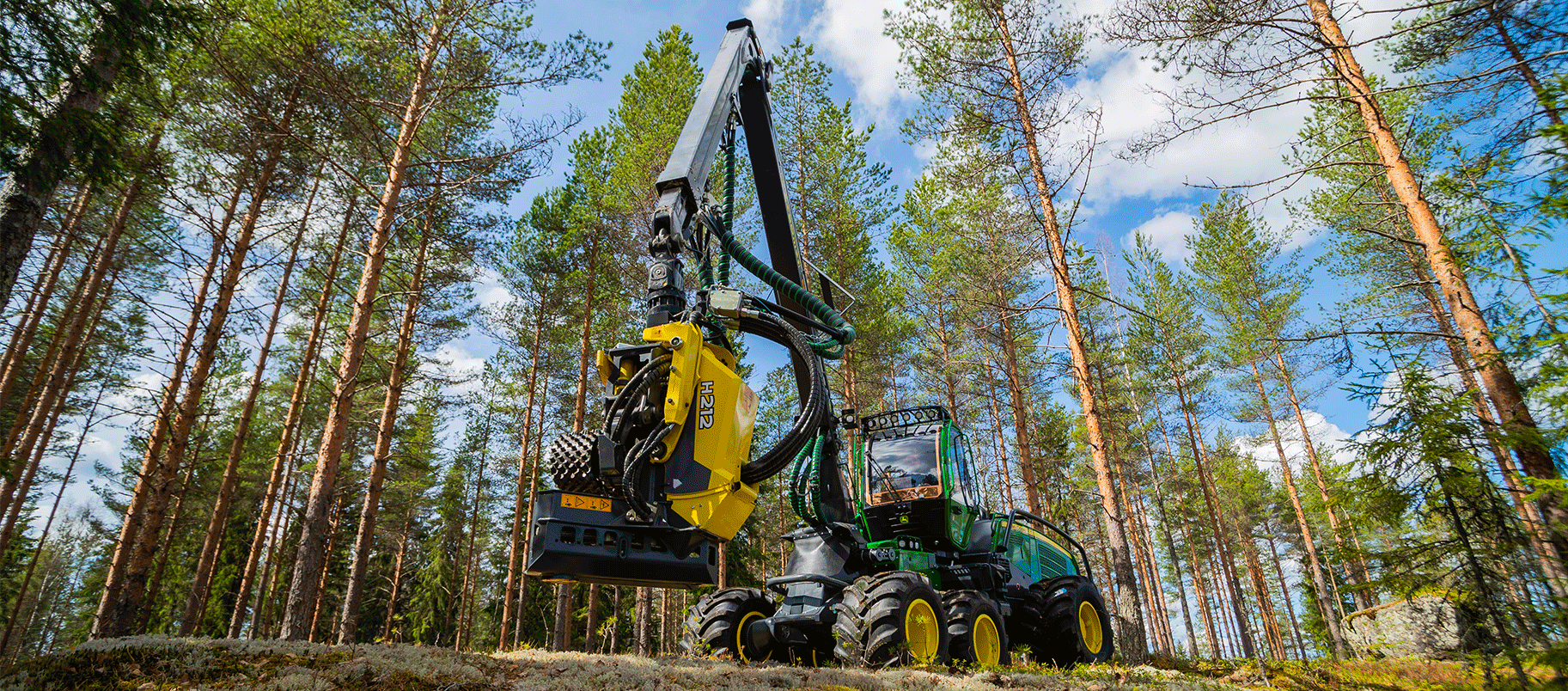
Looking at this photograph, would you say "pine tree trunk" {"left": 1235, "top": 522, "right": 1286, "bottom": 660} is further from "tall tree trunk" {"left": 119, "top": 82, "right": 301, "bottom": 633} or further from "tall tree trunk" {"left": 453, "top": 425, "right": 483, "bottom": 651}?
"tall tree trunk" {"left": 453, "top": 425, "right": 483, "bottom": 651}

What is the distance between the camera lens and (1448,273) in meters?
6.82

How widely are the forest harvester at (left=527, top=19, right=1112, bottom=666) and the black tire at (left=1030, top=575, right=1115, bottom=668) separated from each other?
0.02m

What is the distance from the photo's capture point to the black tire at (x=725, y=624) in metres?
6.44

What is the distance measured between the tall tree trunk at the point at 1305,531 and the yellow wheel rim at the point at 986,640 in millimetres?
13978

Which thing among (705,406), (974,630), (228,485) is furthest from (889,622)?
(228,485)

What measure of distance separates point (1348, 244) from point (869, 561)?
16.6 m

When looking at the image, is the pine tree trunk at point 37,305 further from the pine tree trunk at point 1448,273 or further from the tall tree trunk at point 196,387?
the pine tree trunk at point 1448,273

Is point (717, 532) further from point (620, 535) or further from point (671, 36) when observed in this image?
point (671, 36)

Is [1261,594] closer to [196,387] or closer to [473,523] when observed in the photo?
[473,523]

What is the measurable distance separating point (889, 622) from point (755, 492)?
196cm

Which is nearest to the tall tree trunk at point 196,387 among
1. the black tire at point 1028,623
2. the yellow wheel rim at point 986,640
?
the yellow wheel rim at point 986,640

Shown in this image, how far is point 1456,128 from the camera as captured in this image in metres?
7.75

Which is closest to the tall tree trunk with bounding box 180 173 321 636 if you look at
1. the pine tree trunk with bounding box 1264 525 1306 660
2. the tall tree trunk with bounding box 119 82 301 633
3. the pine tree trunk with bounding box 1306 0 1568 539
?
the tall tree trunk with bounding box 119 82 301 633

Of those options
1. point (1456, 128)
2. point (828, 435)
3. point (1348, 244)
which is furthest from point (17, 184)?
point (1348, 244)
